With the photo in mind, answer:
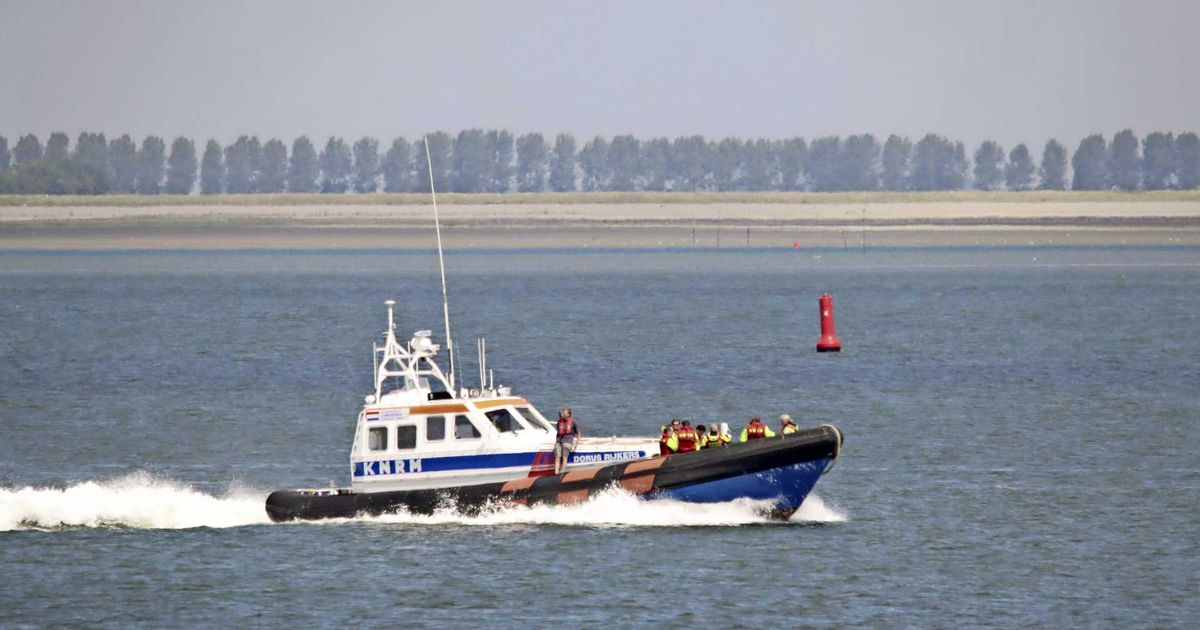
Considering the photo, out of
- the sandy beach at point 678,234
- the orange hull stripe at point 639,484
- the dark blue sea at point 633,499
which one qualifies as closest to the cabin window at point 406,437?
the dark blue sea at point 633,499

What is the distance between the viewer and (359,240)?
598 ft

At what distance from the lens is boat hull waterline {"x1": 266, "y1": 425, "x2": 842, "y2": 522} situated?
30.4 meters

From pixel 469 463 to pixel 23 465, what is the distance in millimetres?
12742

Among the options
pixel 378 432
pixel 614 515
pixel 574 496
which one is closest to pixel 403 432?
pixel 378 432

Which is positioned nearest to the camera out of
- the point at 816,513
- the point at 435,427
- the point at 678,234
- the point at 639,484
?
the point at 639,484

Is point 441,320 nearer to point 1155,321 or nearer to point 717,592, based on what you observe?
point 1155,321

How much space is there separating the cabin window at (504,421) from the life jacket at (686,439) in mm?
2699

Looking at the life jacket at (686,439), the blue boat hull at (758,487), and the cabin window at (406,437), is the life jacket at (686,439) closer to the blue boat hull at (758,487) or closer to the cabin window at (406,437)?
the blue boat hull at (758,487)

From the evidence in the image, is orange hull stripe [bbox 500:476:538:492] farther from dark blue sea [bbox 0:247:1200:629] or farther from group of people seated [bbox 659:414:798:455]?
group of people seated [bbox 659:414:798:455]

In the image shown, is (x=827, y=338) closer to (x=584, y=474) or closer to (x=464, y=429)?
(x=584, y=474)

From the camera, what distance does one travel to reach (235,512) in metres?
33.2

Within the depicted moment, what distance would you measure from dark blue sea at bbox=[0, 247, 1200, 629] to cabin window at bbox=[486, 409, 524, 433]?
1.43 meters

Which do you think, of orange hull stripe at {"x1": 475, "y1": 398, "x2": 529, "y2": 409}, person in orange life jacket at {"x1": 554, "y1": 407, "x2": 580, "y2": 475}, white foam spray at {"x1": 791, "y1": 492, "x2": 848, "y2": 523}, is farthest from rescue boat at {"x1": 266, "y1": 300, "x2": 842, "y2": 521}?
white foam spray at {"x1": 791, "y1": 492, "x2": 848, "y2": 523}

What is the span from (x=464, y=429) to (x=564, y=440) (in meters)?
1.76
